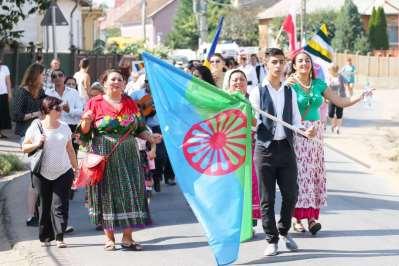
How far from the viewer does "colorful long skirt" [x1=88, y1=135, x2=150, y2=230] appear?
9.20 meters

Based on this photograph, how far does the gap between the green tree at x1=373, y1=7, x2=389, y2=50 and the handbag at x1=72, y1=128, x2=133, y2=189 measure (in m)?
55.8

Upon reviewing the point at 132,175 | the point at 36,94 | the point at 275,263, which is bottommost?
the point at 275,263

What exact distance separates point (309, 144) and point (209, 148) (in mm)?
1784

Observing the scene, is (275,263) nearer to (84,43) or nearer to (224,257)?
(224,257)

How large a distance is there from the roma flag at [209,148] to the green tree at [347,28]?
190 ft

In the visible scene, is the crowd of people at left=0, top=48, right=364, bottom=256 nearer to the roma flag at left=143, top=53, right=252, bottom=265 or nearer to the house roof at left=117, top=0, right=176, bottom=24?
the roma flag at left=143, top=53, right=252, bottom=265

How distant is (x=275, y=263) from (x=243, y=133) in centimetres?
116

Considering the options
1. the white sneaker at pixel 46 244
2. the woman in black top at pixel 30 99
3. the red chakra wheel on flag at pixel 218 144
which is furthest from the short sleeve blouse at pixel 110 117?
the woman in black top at pixel 30 99

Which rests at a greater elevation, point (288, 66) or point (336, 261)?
point (288, 66)

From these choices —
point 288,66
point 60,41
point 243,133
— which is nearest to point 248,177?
point 243,133

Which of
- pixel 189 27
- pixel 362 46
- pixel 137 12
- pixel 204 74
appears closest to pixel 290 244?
pixel 204 74

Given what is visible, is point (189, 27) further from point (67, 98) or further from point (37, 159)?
point (37, 159)

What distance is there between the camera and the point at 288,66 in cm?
1049

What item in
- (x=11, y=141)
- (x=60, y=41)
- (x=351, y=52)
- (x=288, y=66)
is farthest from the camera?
(x=351, y=52)
